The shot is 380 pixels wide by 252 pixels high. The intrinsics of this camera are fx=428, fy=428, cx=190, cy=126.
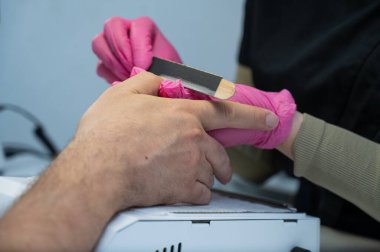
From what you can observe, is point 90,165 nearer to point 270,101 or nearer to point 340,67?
point 270,101

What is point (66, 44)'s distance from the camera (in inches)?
46.6

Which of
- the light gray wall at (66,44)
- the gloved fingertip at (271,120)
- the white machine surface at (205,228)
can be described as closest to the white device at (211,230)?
the white machine surface at (205,228)

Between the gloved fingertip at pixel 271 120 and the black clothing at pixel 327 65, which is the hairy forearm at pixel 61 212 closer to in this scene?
the gloved fingertip at pixel 271 120

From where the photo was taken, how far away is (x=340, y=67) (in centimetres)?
77

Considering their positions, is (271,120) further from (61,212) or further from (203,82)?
(61,212)

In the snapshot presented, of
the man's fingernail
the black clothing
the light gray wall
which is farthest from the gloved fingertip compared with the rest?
the light gray wall

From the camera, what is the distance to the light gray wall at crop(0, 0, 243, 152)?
1166 millimetres

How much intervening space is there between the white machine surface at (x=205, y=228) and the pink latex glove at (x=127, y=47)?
9.7 inches

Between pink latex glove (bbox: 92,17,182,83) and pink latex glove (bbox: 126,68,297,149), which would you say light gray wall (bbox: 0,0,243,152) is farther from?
pink latex glove (bbox: 126,68,297,149)

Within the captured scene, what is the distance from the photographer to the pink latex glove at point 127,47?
660mm

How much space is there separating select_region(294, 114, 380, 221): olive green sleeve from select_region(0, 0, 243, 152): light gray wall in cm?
67

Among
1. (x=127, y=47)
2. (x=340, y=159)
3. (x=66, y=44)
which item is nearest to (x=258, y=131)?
(x=340, y=159)

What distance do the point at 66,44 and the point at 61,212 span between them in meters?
0.88

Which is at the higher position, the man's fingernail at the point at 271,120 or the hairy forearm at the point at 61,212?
the man's fingernail at the point at 271,120
